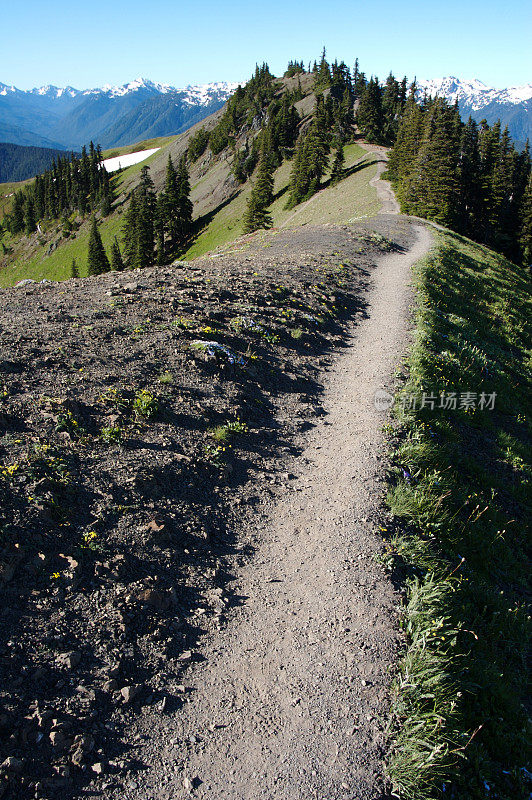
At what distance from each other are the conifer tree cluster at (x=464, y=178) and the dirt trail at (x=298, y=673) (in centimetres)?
5402

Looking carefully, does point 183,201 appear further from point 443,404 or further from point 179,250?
point 443,404

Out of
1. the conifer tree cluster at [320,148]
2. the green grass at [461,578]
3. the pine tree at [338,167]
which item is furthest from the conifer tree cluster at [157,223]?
the green grass at [461,578]

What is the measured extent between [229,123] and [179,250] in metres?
73.6

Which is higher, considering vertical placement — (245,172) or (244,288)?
(245,172)

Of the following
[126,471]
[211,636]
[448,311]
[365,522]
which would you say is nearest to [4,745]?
[211,636]

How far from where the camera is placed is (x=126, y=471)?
7.35 metres

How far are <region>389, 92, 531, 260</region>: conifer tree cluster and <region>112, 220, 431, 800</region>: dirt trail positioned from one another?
54015 millimetres

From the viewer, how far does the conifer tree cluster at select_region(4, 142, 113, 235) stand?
14750 centimetres

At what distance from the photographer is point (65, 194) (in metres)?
156

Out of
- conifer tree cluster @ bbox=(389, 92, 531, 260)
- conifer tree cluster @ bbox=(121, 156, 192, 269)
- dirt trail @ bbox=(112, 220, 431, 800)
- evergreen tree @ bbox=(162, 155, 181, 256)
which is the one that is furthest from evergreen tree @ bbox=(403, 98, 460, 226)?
dirt trail @ bbox=(112, 220, 431, 800)

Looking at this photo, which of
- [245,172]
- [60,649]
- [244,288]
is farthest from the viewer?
[245,172]

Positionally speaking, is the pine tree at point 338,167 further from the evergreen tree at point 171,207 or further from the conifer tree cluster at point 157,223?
the evergreen tree at point 171,207

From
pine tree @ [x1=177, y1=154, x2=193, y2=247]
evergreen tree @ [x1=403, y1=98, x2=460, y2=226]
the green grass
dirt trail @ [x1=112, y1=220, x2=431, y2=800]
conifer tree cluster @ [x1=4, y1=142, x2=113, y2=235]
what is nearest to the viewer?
dirt trail @ [x1=112, y1=220, x2=431, y2=800]

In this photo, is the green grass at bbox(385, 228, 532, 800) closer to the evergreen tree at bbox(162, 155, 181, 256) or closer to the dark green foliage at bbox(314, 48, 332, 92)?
the evergreen tree at bbox(162, 155, 181, 256)
